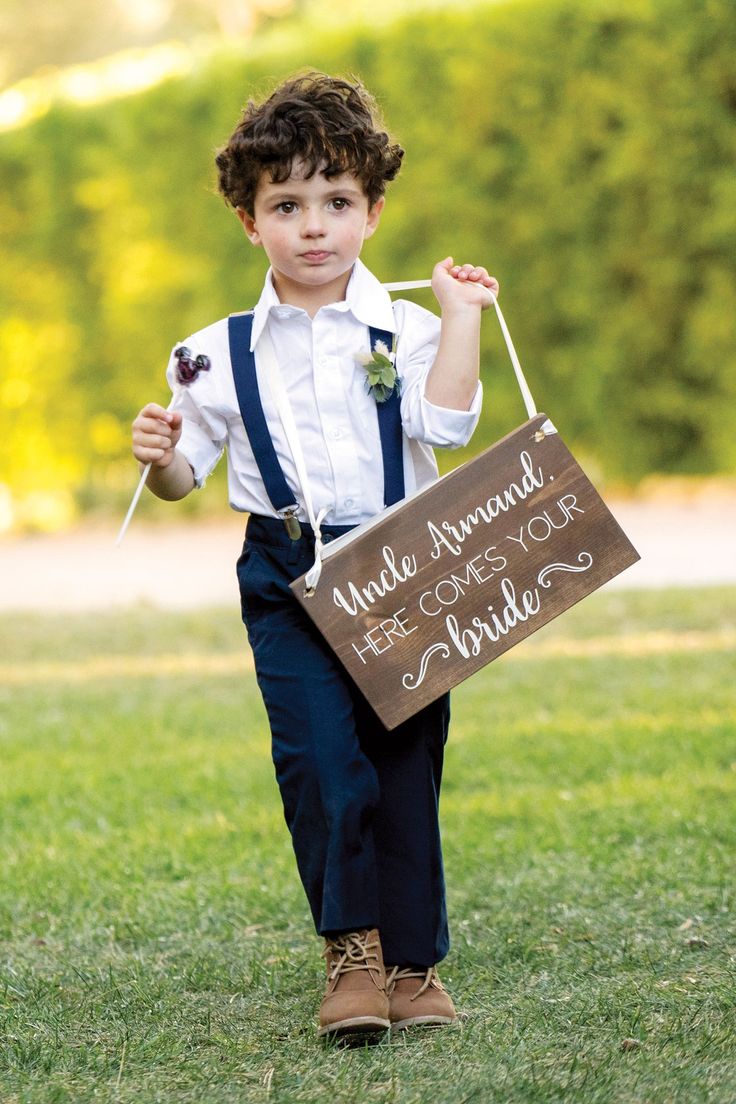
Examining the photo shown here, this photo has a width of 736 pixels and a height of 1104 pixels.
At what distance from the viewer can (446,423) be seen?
9.13ft

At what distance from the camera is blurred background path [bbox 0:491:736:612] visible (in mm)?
10422

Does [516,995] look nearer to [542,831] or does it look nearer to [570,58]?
[542,831]

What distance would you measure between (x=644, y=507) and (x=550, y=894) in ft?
29.7

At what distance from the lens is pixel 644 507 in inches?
497

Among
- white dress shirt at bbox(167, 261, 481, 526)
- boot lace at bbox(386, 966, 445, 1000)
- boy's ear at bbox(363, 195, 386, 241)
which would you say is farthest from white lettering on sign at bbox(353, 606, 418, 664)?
boy's ear at bbox(363, 195, 386, 241)

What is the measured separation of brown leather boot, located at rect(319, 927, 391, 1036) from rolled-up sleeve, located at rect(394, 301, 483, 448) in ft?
2.81

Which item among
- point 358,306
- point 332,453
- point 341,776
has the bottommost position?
point 341,776

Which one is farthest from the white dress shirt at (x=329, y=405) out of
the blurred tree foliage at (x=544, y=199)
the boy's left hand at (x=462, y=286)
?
the blurred tree foliage at (x=544, y=199)

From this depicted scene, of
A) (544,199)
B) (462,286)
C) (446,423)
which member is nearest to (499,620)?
(446,423)

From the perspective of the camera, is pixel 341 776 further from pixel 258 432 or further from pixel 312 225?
pixel 312 225

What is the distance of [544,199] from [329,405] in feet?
29.9

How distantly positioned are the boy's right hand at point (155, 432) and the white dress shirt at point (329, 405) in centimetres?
11

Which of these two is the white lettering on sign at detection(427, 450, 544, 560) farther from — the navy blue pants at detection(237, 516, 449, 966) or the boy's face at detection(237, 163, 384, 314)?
the boy's face at detection(237, 163, 384, 314)

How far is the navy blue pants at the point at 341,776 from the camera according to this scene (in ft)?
9.18
